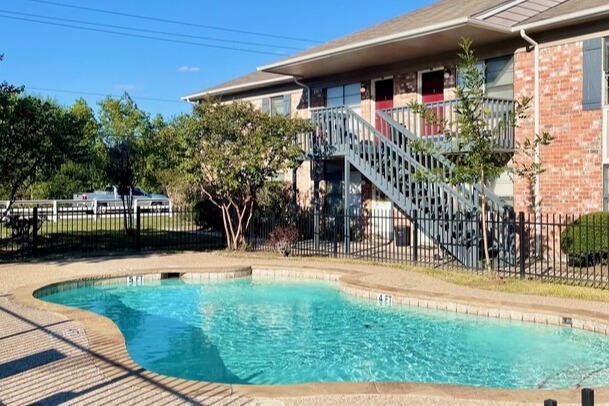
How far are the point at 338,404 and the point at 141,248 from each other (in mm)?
14853

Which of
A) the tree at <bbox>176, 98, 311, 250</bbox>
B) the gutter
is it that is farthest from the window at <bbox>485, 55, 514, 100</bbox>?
the tree at <bbox>176, 98, 311, 250</bbox>

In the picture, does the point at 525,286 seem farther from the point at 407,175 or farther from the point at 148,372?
the point at 148,372

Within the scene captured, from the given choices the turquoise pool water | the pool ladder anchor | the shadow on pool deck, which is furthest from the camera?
the pool ladder anchor

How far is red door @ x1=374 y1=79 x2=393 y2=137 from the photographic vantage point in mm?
19172

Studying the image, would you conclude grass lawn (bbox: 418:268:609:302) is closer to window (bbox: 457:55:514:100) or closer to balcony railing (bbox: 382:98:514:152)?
balcony railing (bbox: 382:98:514:152)

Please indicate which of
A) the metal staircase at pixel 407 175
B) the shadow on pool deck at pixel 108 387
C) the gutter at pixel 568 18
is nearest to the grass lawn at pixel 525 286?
the metal staircase at pixel 407 175

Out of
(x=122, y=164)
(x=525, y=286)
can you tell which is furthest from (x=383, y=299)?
(x=122, y=164)

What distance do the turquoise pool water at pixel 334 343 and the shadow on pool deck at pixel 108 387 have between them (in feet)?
4.71

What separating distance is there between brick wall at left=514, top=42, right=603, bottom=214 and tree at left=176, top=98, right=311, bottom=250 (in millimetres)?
6657

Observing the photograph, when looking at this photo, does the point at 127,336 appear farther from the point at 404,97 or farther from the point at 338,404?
the point at 404,97

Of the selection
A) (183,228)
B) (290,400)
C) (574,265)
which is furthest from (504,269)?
(183,228)

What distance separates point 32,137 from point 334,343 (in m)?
10.6

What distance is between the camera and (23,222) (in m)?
17.7

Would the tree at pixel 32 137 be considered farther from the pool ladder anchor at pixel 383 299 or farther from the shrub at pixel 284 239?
the pool ladder anchor at pixel 383 299
